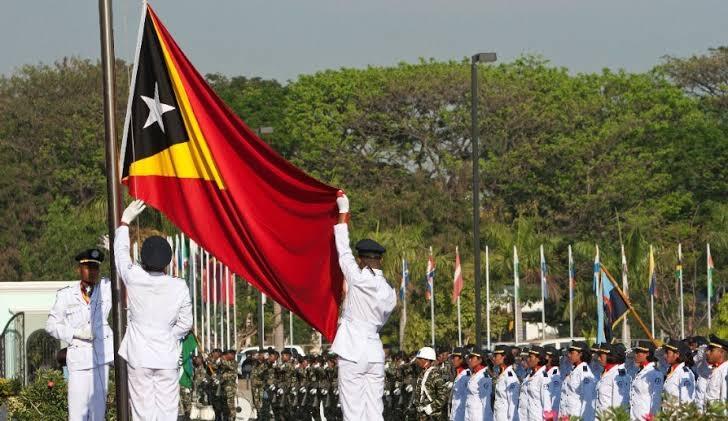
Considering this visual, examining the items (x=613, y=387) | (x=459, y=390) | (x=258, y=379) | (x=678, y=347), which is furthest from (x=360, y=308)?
(x=258, y=379)

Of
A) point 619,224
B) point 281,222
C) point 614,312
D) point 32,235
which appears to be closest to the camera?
point 281,222

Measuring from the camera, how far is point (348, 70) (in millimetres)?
65188

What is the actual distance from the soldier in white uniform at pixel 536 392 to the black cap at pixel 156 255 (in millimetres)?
12427

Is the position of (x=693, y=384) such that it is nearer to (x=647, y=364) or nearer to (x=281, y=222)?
(x=647, y=364)

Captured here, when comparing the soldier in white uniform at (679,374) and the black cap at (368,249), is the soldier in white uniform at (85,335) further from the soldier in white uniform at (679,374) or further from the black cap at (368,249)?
the soldier in white uniform at (679,374)

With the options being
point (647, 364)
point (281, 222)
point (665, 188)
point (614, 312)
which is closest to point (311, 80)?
point (665, 188)

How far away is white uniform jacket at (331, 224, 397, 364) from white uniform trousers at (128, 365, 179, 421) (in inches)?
57.7

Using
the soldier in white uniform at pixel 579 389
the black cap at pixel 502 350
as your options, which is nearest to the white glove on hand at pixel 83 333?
the soldier in white uniform at pixel 579 389

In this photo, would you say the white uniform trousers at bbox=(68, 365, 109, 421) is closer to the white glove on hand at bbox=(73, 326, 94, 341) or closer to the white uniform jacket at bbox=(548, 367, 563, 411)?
the white glove on hand at bbox=(73, 326, 94, 341)

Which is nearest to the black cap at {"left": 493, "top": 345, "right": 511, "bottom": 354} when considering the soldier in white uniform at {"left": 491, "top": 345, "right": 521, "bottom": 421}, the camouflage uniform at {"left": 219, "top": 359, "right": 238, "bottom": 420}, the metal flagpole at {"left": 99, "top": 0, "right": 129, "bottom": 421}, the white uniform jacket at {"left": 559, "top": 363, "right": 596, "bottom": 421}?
the soldier in white uniform at {"left": 491, "top": 345, "right": 521, "bottom": 421}

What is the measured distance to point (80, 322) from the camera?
12.9 metres

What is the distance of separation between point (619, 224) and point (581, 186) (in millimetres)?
5743

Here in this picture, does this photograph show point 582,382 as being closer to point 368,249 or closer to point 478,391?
point 478,391

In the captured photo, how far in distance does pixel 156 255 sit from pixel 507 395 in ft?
42.6
